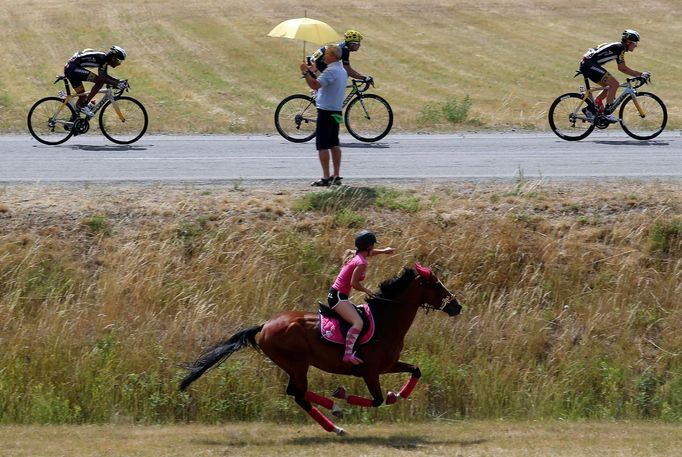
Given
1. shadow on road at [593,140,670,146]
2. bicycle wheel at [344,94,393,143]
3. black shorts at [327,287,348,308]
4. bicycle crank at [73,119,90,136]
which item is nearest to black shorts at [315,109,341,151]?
bicycle wheel at [344,94,393,143]

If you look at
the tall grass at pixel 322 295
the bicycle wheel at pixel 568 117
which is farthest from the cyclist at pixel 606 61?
the tall grass at pixel 322 295

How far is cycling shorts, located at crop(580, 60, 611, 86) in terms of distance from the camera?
20.2 m

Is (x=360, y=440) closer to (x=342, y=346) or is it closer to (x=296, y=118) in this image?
(x=342, y=346)

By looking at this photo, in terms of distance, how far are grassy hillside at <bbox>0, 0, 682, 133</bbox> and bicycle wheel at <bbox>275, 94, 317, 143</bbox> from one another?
7422 mm

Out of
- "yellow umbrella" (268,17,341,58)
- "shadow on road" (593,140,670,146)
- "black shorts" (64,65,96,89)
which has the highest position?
"yellow umbrella" (268,17,341,58)

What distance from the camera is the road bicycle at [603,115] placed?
20406 millimetres

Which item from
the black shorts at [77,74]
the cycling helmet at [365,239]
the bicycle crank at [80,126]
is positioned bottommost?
the cycling helmet at [365,239]

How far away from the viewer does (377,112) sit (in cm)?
2061

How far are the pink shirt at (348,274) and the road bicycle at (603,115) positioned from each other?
1058cm

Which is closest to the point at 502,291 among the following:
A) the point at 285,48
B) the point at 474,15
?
the point at 285,48

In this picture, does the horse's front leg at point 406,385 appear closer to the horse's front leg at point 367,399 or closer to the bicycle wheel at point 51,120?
the horse's front leg at point 367,399

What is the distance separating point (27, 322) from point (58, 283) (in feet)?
2.12

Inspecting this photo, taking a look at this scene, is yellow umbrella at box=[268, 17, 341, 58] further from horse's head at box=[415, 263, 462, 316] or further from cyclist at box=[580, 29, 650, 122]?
horse's head at box=[415, 263, 462, 316]

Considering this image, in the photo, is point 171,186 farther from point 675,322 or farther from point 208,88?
point 208,88
